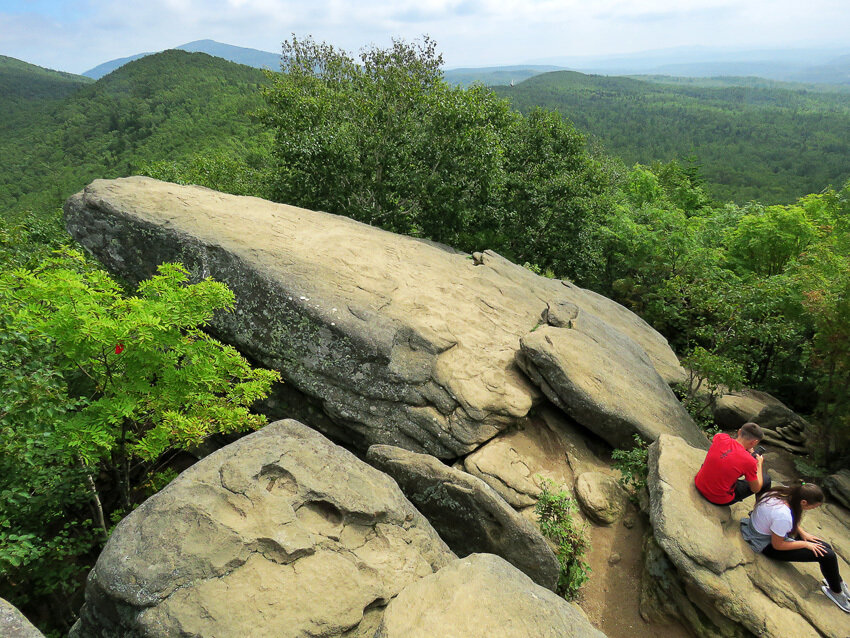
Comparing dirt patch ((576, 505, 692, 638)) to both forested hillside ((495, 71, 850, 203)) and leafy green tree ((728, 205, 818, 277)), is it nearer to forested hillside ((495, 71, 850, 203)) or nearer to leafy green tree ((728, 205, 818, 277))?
leafy green tree ((728, 205, 818, 277))

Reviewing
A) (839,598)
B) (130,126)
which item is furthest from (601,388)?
(130,126)

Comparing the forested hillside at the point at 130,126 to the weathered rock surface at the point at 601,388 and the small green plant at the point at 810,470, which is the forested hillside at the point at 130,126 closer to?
the weathered rock surface at the point at 601,388

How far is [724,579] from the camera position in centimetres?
669

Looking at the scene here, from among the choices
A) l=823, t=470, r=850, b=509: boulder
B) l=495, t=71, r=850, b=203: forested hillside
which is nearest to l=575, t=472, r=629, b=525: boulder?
l=823, t=470, r=850, b=509: boulder

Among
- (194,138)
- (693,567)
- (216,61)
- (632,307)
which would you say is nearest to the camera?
(693,567)

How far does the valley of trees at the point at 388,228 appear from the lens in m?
6.20

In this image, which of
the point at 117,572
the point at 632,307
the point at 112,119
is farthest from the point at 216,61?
the point at 117,572

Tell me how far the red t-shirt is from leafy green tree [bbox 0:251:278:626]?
766 centimetres

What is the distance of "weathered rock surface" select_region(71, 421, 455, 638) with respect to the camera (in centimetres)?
457

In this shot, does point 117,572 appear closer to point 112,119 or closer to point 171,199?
point 171,199

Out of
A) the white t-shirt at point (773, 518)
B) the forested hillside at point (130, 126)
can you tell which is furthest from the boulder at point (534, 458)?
the forested hillside at point (130, 126)

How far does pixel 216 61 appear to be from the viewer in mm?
119938

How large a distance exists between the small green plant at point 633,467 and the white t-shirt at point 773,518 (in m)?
1.92

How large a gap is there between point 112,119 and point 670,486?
123 meters
